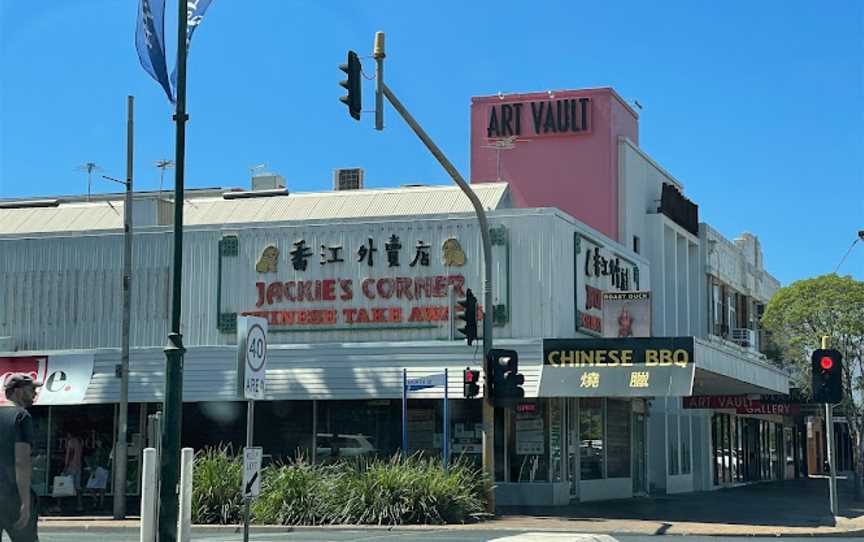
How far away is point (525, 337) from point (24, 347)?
40.2 feet

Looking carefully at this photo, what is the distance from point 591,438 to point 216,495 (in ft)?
32.9

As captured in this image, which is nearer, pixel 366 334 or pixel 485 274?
pixel 485 274

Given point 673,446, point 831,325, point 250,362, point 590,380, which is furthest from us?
point 831,325

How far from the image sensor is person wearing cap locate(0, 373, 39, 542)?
8.70 m

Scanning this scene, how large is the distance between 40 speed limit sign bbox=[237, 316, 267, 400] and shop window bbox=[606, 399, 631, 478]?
1716 centimetres

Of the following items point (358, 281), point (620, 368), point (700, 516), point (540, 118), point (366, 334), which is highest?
point (540, 118)

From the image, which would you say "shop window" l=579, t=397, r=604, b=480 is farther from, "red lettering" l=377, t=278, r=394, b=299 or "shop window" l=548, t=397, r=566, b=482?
"red lettering" l=377, t=278, r=394, b=299

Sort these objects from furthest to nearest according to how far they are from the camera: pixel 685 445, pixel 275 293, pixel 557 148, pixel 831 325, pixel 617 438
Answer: pixel 685 445 < pixel 831 325 < pixel 557 148 < pixel 617 438 < pixel 275 293

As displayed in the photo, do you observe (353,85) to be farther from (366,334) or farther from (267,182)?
(267,182)

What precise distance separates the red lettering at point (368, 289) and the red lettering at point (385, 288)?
6.6 inches

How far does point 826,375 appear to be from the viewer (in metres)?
23.8

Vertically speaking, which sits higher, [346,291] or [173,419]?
[346,291]

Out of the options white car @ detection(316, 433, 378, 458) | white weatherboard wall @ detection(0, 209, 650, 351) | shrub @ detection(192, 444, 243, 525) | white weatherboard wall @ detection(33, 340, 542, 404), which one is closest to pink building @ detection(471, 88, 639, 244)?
white weatherboard wall @ detection(0, 209, 650, 351)

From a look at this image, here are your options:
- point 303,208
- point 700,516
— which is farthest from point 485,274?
point 303,208
